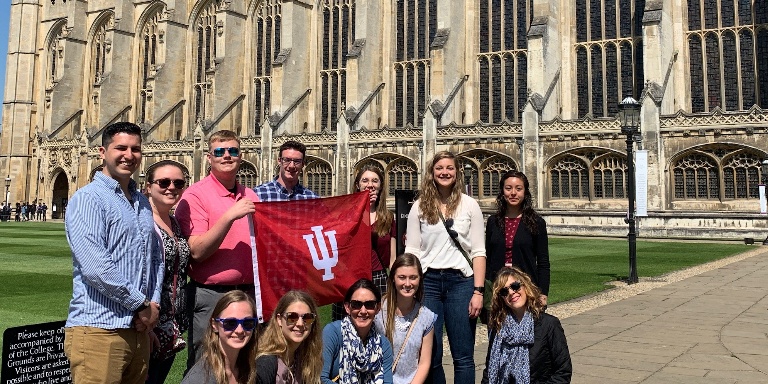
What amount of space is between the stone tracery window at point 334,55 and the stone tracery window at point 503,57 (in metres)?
7.98

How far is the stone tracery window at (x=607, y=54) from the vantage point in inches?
1052

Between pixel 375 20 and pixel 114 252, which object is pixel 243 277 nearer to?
pixel 114 252

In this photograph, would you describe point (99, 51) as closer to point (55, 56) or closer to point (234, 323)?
point (55, 56)

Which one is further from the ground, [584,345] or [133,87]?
[133,87]

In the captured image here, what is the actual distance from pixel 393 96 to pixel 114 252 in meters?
30.1

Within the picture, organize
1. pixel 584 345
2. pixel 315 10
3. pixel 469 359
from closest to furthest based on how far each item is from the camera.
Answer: pixel 469 359 → pixel 584 345 → pixel 315 10

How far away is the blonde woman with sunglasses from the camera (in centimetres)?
306

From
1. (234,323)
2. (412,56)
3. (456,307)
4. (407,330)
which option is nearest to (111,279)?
(234,323)

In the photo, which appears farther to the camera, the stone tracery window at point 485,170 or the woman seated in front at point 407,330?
the stone tracery window at point 485,170

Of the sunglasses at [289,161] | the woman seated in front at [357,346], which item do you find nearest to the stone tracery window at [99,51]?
the sunglasses at [289,161]

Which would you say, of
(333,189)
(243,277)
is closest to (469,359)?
(243,277)

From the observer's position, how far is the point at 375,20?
31922mm

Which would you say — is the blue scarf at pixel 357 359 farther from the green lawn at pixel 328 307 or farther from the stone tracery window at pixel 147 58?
the stone tracery window at pixel 147 58

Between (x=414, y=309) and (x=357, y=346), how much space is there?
0.49 metres
